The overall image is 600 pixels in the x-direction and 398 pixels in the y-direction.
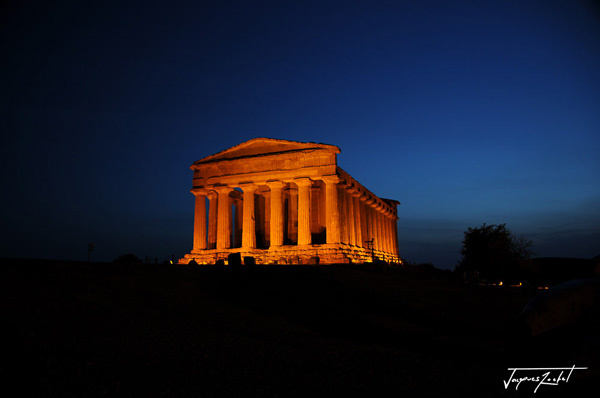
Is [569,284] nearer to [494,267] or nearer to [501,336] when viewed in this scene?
[501,336]

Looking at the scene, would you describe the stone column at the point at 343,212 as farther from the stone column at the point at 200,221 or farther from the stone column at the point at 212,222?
the stone column at the point at 200,221

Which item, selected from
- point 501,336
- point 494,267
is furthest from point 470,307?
point 494,267

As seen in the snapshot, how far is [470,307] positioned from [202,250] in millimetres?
27027

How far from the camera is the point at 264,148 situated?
130 feet

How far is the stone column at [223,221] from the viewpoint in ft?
131

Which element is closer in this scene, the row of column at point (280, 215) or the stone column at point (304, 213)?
the stone column at point (304, 213)

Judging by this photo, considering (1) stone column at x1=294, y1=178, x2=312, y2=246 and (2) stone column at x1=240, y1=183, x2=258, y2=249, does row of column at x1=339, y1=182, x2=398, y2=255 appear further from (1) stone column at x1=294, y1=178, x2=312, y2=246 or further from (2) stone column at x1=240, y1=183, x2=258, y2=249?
(2) stone column at x1=240, y1=183, x2=258, y2=249

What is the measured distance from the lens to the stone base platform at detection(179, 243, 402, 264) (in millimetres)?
33906

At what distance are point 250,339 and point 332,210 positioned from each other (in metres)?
24.7

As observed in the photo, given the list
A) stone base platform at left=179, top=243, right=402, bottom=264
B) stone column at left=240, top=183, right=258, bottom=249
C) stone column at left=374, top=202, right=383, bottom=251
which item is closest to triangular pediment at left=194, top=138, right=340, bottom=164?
stone column at left=240, top=183, right=258, bottom=249

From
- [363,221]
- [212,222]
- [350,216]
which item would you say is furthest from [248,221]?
[363,221]

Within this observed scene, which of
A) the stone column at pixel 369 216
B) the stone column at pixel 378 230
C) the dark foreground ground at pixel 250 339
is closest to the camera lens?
the dark foreground ground at pixel 250 339

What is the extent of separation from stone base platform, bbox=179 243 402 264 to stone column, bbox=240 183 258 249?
85 cm

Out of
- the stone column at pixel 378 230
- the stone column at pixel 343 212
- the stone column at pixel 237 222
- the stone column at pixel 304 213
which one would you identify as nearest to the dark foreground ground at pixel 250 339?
the stone column at pixel 304 213
